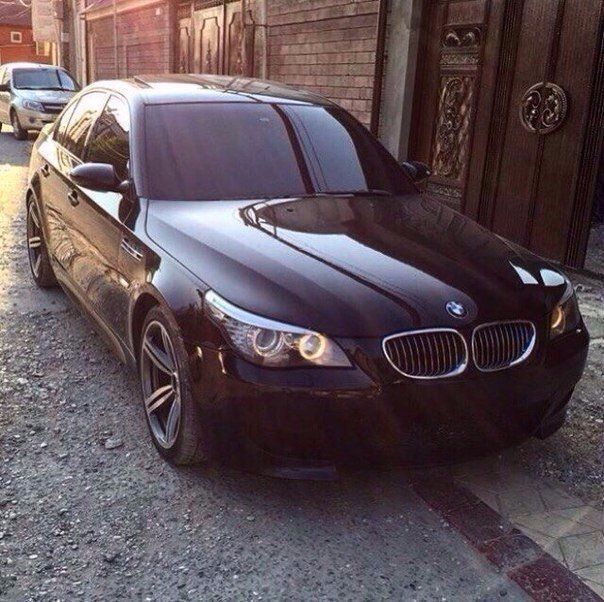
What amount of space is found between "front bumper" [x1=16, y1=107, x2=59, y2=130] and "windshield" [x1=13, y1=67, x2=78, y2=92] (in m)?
1.14

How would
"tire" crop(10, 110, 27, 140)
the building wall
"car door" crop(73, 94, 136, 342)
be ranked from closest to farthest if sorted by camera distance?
"car door" crop(73, 94, 136, 342) < "tire" crop(10, 110, 27, 140) < the building wall

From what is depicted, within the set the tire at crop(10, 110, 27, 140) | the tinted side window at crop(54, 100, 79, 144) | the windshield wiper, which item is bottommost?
the tire at crop(10, 110, 27, 140)

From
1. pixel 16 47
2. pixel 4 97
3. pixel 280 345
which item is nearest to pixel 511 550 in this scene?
pixel 280 345

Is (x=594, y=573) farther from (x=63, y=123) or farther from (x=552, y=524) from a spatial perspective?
(x=63, y=123)

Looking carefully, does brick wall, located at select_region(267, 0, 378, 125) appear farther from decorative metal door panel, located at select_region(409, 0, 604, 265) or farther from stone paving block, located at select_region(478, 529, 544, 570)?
stone paving block, located at select_region(478, 529, 544, 570)

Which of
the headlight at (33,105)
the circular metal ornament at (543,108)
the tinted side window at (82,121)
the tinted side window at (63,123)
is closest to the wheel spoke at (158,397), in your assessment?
the tinted side window at (82,121)

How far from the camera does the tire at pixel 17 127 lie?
706 inches

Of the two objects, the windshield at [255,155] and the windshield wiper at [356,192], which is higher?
the windshield at [255,155]

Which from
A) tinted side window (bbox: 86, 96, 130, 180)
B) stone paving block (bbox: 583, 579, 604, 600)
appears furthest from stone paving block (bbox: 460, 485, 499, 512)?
tinted side window (bbox: 86, 96, 130, 180)

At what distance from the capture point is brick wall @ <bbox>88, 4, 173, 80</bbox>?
1681 centimetres

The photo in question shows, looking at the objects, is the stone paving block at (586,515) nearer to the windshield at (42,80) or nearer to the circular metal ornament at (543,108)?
the circular metal ornament at (543,108)

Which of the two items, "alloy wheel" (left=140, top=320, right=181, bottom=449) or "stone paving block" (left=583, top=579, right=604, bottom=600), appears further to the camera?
"alloy wheel" (left=140, top=320, right=181, bottom=449)

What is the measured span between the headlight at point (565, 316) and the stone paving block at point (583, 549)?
794 millimetres

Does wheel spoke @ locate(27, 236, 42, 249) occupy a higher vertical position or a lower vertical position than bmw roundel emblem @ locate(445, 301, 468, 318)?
lower
